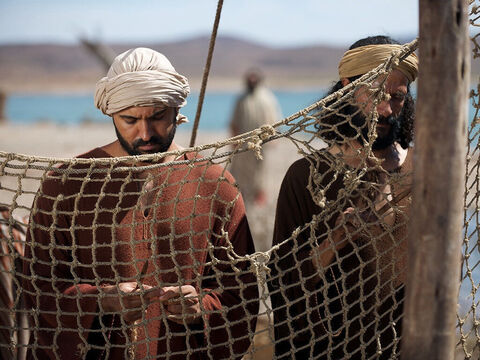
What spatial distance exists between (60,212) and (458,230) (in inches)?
51.6

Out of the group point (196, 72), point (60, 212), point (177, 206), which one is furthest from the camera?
point (196, 72)

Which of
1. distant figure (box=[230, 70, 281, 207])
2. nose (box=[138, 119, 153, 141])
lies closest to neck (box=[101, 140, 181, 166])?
nose (box=[138, 119, 153, 141])

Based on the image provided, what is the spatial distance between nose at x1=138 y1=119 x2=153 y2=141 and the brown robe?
0.55m

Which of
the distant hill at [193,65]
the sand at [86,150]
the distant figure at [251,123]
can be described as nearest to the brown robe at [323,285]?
the sand at [86,150]

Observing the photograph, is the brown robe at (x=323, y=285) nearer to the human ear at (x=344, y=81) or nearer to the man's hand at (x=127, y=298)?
the human ear at (x=344, y=81)

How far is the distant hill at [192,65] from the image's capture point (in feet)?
255

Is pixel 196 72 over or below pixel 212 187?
over

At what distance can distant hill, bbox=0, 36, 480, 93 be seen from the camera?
77625 mm

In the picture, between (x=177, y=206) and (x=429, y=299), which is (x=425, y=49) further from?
(x=177, y=206)

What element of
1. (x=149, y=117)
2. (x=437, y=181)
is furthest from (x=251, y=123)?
(x=437, y=181)

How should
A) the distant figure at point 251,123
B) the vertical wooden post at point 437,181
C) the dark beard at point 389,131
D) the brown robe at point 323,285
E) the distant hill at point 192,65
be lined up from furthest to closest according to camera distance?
the distant hill at point 192,65 < the distant figure at point 251,123 < the dark beard at point 389,131 < the brown robe at point 323,285 < the vertical wooden post at point 437,181

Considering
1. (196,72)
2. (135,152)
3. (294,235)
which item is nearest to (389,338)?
(294,235)

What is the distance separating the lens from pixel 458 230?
6.89 ft

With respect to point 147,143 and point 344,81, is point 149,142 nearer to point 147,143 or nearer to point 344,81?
point 147,143
